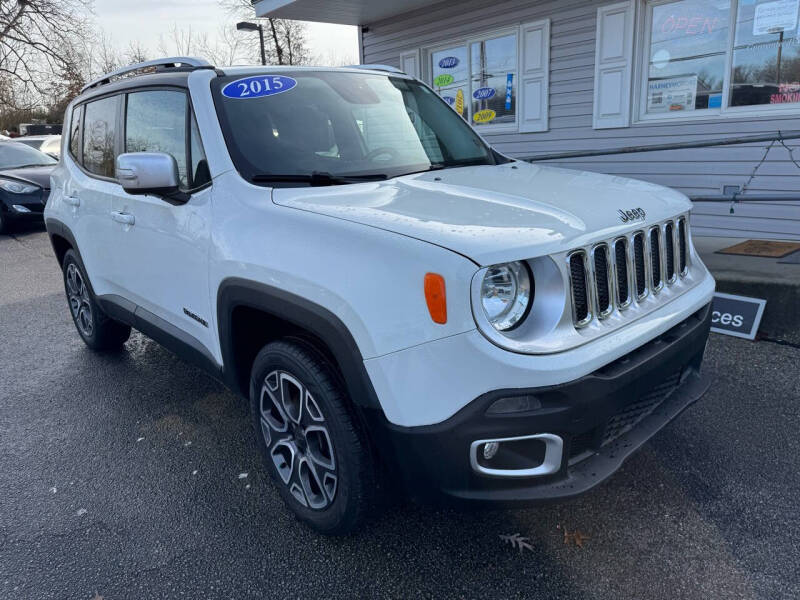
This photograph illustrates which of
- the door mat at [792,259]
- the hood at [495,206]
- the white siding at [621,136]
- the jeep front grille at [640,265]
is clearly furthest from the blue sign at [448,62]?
the jeep front grille at [640,265]

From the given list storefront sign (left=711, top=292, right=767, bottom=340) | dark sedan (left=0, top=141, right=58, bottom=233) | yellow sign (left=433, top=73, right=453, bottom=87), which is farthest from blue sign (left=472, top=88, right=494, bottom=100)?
dark sedan (left=0, top=141, right=58, bottom=233)

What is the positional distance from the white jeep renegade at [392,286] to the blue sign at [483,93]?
5.44 metres

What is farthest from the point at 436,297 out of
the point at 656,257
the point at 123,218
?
the point at 123,218

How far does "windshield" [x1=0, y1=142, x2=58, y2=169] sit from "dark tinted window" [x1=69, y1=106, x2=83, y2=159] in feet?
28.8

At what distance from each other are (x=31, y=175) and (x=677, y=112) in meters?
10.7

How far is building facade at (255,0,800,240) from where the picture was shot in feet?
20.1

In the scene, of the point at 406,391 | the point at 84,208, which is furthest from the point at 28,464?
the point at 406,391

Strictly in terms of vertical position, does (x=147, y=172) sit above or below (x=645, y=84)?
below

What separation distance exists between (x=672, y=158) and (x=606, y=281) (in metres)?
5.52

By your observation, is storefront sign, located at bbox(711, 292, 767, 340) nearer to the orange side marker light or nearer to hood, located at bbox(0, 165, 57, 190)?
the orange side marker light

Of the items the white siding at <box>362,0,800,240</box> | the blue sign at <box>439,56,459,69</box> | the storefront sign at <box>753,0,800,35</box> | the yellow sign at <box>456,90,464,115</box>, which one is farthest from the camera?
the yellow sign at <box>456,90,464,115</box>

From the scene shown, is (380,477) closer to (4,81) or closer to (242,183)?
(242,183)

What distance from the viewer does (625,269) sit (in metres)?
2.35

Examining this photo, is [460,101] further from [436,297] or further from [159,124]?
[436,297]
